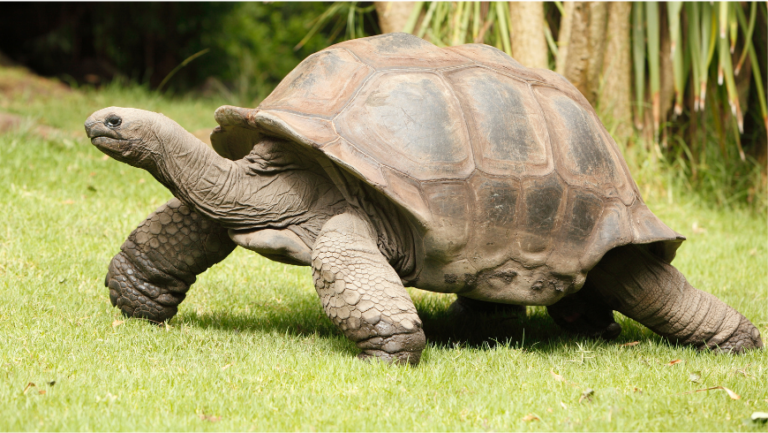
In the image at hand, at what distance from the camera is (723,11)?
6480mm

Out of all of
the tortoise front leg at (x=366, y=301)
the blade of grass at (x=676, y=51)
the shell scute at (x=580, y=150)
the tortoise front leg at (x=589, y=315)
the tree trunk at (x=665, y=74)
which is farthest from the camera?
the tree trunk at (x=665, y=74)

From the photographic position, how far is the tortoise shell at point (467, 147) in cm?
314

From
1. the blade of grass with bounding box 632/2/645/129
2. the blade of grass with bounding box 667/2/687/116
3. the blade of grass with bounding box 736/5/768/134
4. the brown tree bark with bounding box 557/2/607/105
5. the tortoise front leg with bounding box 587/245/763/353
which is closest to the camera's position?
the tortoise front leg with bounding box 587/245/763/353

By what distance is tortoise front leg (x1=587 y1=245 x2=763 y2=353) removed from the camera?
12.3ft

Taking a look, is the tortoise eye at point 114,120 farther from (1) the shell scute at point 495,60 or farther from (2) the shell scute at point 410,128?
(1) the shell scute at point 495,60

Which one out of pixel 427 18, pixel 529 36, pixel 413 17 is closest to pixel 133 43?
pixel 413 17

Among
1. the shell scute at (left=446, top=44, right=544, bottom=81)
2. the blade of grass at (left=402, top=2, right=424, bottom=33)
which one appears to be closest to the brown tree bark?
the blade of grass at (left=402, top=2, right=424, bottom=33)

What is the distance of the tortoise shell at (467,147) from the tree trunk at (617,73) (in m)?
3.83

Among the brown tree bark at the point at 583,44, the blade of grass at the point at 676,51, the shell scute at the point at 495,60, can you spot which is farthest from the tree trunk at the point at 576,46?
the shell scute at the point at 495,60

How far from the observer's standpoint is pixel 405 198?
3.07 metres

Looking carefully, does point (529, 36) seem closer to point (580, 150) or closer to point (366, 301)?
point (580, 150)

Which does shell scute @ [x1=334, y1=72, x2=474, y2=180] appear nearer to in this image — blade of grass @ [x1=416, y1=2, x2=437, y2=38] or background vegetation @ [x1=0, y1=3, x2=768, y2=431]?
background vegetation @ [x1=0, y1=3, x2=768, y2=431]

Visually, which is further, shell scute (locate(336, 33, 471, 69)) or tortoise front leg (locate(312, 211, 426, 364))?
shell scute (locate(336, 33, 471, 69))

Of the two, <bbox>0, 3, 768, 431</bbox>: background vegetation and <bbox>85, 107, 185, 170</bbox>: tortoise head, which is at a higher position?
<bbox>85, 107, 185, 170</bbox>: tortoise head
